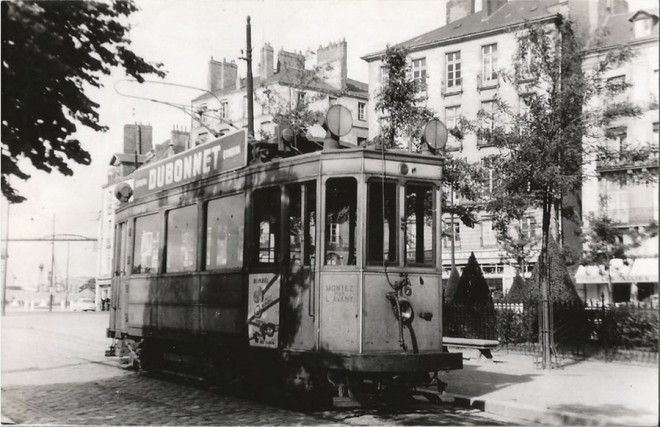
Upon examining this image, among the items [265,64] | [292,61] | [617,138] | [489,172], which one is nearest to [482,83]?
[265,64]

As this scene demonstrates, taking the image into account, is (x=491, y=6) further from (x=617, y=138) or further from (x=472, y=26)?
(x=617, y=138)

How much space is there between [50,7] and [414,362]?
18.0 ft

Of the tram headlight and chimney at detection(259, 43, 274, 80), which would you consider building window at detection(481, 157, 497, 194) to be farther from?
the tram headlight

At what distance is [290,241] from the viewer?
9148 mm

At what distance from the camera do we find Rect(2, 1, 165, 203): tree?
6949 mm

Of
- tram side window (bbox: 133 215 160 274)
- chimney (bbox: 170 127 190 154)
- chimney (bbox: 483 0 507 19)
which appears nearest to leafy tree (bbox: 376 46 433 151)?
tram side window (bbox: 133 215 160 274)

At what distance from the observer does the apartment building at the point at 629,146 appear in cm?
1089

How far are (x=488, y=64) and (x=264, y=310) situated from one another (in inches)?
1241

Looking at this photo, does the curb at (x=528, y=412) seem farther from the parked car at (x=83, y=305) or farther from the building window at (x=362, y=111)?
the parked car at (x=83, y=305)

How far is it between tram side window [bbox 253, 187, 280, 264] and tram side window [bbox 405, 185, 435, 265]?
5.58ft

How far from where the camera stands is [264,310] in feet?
30.3

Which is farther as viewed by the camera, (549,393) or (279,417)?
(549,393)

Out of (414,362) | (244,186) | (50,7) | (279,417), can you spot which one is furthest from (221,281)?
(50,7)

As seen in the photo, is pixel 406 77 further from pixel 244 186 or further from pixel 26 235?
pixel 26 235
